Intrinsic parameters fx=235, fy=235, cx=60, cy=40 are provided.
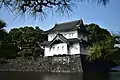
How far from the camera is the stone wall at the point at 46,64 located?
27.9m

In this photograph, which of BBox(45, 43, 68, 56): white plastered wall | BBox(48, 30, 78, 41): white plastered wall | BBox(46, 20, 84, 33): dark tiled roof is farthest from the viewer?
BBox(46, 20, 84, 33): dark tiled roof

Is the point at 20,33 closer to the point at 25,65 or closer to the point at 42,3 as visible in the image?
the point at 25,65

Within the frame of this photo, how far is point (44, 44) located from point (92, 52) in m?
33.5

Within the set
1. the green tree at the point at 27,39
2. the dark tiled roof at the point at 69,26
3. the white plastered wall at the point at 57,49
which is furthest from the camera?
the green tree at the point at 27,39

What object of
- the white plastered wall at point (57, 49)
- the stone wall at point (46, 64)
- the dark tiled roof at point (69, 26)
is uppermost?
the dark tiled roof at point (69, 26)

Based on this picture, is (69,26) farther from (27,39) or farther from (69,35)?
(27,39)

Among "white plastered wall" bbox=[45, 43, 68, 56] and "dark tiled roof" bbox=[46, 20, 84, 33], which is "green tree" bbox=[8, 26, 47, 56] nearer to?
"white plastered wall" bbox=[45, 43, 68, 56]

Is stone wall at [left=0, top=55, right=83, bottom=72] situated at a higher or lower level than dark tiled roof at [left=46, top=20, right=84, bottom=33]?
lower

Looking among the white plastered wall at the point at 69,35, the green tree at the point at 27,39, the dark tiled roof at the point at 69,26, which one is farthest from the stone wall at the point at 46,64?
the dark tiled roof at the point at 69,26

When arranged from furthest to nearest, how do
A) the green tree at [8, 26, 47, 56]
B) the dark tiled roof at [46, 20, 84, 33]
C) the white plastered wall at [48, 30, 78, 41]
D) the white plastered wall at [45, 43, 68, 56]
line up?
the green tree at [8, 26, 47, 56]
the dark tiled roof at [46, 20, 84, 33]
the white plastered wall at [48, 30, 78, 41]
the white plastered wall at [45, 43, 68, 56]

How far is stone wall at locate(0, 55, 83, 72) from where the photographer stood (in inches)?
1097

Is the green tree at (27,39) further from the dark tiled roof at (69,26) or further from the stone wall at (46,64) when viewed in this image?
the stone wall at (46,64)

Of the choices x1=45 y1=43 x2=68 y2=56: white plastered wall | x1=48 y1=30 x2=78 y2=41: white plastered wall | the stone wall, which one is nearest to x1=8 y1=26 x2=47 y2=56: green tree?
x1=45 y1=43 x2=68 y2=56: white plastered wall

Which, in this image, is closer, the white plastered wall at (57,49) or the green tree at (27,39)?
the white plastered wall at (57,49)
